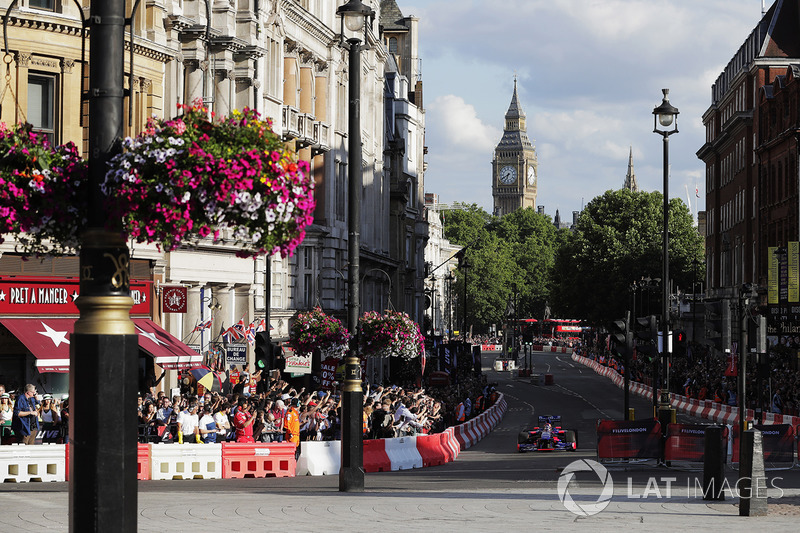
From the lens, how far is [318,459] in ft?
82.3

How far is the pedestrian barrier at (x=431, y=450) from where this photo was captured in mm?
29016

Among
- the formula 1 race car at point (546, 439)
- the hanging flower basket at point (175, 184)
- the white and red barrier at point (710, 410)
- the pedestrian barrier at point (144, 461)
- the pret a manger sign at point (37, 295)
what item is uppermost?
the hanging flower basket at point (175, 184)

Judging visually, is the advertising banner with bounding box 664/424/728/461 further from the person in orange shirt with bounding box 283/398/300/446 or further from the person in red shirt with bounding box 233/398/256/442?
the person in red shirt with bounding box 233/398/256/442

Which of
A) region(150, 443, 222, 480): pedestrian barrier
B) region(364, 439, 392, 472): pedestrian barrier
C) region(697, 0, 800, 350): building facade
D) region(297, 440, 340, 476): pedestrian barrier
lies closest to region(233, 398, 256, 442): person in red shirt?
region(150, 443, 222, 480): pedestrian barrier

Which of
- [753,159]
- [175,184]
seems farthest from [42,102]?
[753,159]

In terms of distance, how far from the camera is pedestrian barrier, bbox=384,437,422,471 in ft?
89.5

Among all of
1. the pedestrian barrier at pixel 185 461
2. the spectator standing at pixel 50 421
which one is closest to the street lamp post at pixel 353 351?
the pedestrian barrier at pixel 185 461

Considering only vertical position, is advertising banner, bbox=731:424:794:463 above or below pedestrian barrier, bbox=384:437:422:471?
above

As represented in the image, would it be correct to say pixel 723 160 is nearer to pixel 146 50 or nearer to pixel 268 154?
pixel 146 50

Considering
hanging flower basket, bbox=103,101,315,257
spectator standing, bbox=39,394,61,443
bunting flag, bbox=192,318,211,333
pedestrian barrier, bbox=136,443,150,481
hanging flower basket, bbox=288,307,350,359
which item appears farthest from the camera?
bunting flag, bbox=192,318,211,333

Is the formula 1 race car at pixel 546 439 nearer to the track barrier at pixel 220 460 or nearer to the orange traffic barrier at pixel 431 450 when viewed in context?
the orange traffic barrier at pixel 431 450

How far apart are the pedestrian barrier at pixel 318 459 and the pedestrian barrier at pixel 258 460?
0.36 meters

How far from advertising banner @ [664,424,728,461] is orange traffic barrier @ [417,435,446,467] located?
5.80m

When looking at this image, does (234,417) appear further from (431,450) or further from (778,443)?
(778,443)
